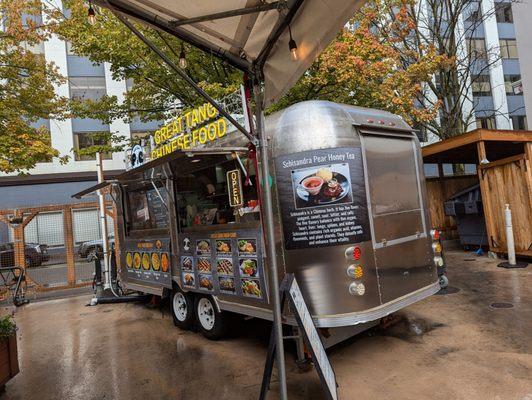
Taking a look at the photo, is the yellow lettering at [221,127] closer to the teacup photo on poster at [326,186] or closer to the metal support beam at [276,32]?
the teacup photo on poster at [326,186]

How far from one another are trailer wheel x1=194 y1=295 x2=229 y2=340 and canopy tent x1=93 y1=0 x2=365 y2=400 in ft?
8.56

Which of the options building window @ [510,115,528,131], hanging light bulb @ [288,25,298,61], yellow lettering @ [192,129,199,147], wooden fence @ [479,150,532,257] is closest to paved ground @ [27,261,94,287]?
yellow lettering @ [192,129,199,147]

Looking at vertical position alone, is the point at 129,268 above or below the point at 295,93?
below

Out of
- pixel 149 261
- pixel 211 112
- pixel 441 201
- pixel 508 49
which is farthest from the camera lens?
pixel 508 49

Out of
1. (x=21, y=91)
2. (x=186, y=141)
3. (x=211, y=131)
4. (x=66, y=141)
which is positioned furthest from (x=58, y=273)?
(x=66, y=141)

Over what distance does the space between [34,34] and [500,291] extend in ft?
47.5

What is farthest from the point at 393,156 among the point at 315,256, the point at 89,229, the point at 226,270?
the point at 89,229

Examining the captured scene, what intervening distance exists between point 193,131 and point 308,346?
3.80 m

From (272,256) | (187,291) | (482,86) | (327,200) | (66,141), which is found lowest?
(187,291)

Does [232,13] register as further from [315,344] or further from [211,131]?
[315,344]

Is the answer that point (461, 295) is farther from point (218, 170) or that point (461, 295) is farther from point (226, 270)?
point (218, 170)

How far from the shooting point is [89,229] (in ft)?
40.9

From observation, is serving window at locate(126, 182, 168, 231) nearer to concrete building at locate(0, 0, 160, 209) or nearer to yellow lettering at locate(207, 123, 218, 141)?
yellow lettering at locate(207, 123, 218, 141)

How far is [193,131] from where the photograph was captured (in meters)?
6.12
